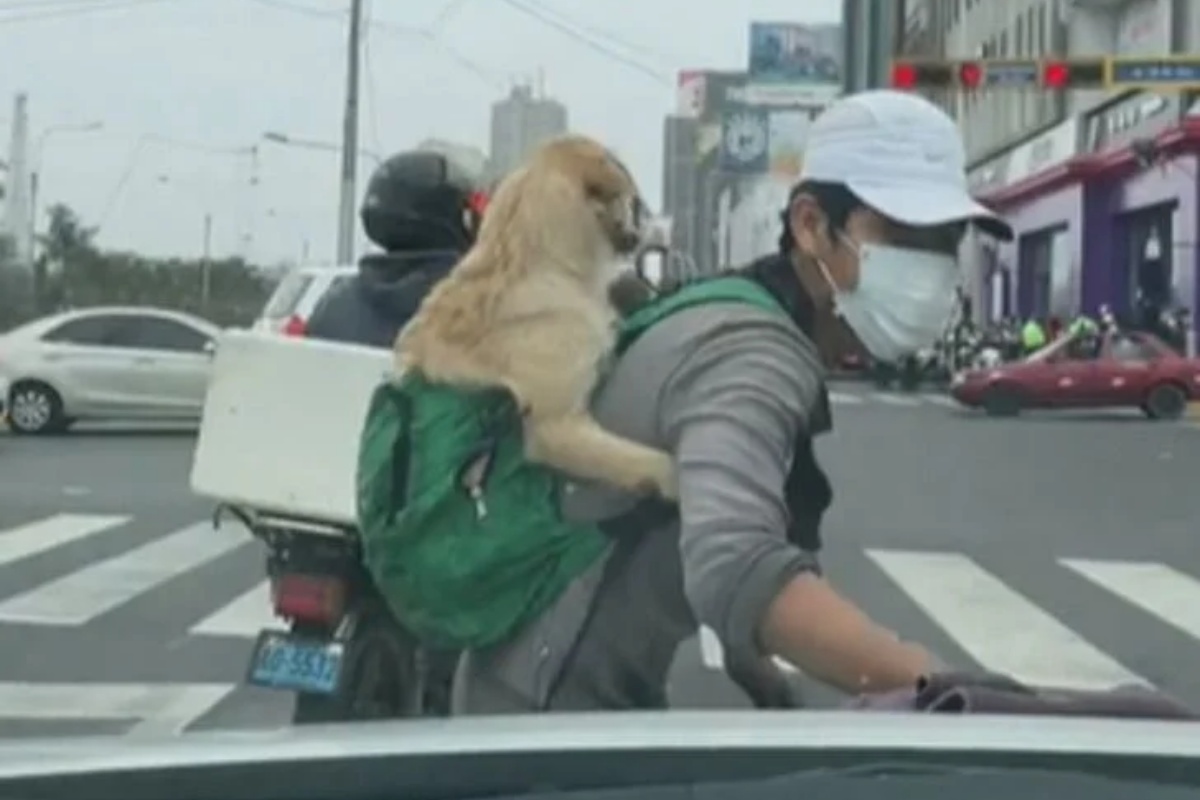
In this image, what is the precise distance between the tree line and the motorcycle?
169 feet

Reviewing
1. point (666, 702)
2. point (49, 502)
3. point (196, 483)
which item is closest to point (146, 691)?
point (196, 483)

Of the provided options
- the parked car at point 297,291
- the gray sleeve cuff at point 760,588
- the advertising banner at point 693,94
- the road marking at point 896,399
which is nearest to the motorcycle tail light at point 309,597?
the gray sleeve cuff at point 760,588

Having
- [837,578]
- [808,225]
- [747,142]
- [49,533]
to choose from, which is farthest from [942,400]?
[747,142]

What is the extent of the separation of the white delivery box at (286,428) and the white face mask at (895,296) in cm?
169

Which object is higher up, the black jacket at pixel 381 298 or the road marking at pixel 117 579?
the black jacket at pixel 381 298

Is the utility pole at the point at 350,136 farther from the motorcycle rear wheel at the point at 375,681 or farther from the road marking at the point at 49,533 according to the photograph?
the motorcycle rear wheel at the point at 375,681

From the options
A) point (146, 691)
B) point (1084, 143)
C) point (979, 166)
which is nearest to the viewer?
point (146, 691)

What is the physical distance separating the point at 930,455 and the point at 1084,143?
31864mm

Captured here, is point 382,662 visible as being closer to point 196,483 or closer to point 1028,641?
point 196,483

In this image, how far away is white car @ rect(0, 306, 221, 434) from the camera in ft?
99.3

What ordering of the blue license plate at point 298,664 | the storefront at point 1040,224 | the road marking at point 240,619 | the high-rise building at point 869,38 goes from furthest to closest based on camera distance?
the high-rise building at point 869,38 → the storefront at point 1040,224 → the road marking at point 240,619 → the blue license plate at point 298,664

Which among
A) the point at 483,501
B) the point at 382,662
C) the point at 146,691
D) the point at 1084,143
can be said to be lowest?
the point at 146,691

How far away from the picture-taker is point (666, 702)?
3881 mm

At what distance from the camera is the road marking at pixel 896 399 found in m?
46.7
